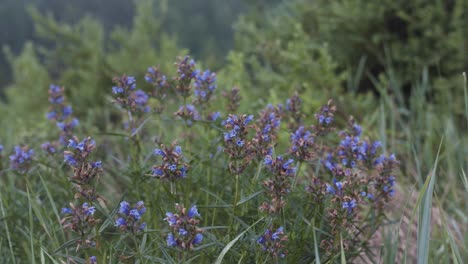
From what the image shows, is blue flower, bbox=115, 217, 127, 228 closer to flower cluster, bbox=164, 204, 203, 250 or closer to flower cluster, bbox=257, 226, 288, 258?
flower cluster, bbox=164, 204, 203, 250

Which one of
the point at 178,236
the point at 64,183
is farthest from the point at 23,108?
the point at 178,236

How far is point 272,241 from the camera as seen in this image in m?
1.86

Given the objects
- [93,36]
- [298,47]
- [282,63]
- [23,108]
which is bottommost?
[298,47]

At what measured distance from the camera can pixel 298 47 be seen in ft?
14.0

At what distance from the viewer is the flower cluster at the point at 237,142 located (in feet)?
6.15

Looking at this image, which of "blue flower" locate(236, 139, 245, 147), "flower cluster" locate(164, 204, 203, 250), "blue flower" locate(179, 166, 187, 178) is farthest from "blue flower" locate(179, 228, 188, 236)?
"blue flower" locate(236, 139, 245, 147)

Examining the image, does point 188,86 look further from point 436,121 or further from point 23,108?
point 23,108

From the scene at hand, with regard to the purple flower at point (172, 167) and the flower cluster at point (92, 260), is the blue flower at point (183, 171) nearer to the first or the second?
the purple flower at point (172, 167)

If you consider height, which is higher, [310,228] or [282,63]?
[282,63]

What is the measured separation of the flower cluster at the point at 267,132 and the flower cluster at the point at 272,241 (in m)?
0.31

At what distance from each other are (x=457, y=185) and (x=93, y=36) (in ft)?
19.5

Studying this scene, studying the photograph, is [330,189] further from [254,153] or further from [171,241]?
[171,241]

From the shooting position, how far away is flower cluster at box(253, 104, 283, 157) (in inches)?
79.3

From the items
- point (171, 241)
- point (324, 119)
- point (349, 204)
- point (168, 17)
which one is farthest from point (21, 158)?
point (168, 17)
